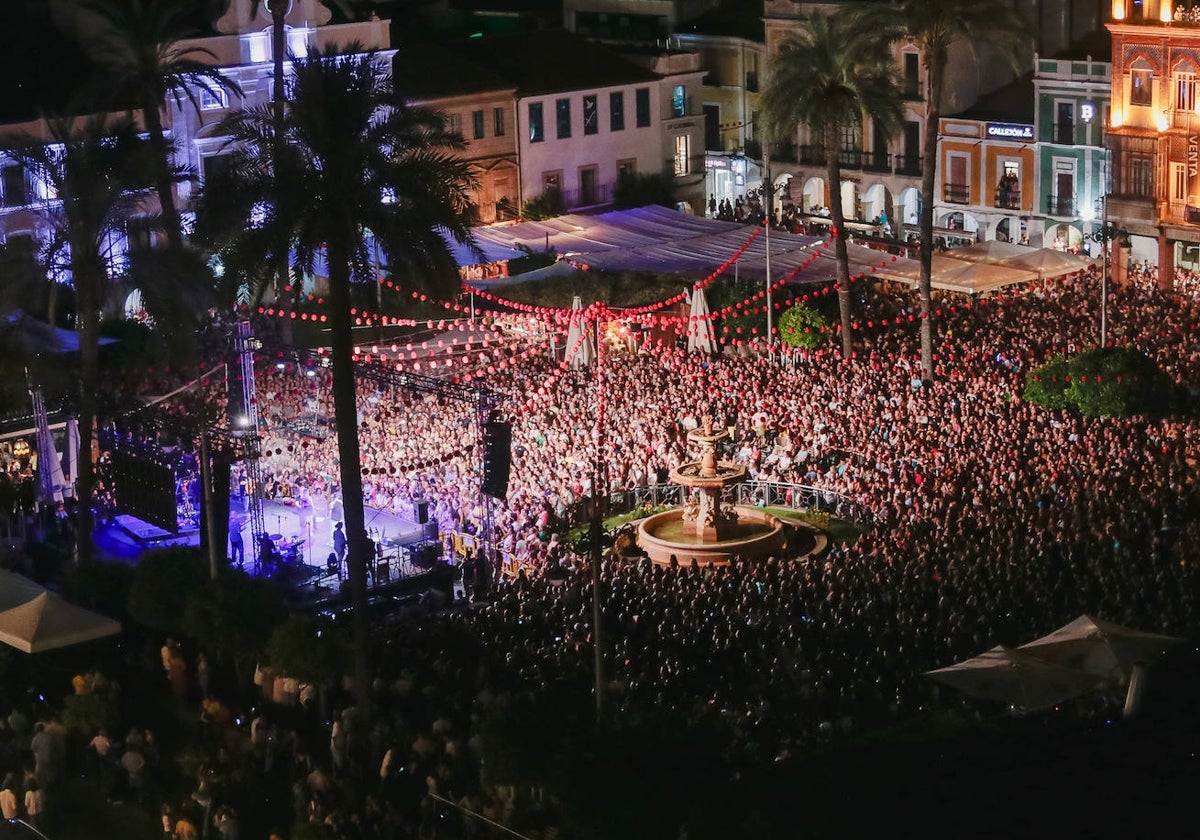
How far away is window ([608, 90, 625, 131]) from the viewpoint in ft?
227

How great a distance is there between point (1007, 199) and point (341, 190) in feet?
137

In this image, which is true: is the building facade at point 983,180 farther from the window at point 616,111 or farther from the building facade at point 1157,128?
the window at point 616,111

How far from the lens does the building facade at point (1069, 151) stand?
6247 centimetres

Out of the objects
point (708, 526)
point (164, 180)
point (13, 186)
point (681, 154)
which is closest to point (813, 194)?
point (681, 154)

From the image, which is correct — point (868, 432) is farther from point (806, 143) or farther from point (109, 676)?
point (806, 143)

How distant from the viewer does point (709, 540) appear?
37.4 metres

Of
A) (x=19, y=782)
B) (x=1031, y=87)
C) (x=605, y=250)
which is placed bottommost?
(x=19, y=782)

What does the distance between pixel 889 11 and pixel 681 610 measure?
23.0 m

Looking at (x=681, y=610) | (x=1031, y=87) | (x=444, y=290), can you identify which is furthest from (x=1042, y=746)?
(x=1031, y=87)

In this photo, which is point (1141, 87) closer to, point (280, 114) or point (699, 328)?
point (699, 328)

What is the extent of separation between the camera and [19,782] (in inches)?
1022

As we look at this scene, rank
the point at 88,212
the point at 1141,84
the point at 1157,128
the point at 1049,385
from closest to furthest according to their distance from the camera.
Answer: the point at 88,212
the point at 1049,385
the point at 1157,128
the point at 1141,84

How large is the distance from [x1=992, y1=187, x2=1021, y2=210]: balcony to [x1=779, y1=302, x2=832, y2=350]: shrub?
1639cm

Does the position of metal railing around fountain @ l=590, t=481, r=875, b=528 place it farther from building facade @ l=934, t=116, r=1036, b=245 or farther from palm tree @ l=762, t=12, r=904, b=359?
building facade @ l=934, t=116, r=1036, b=245
